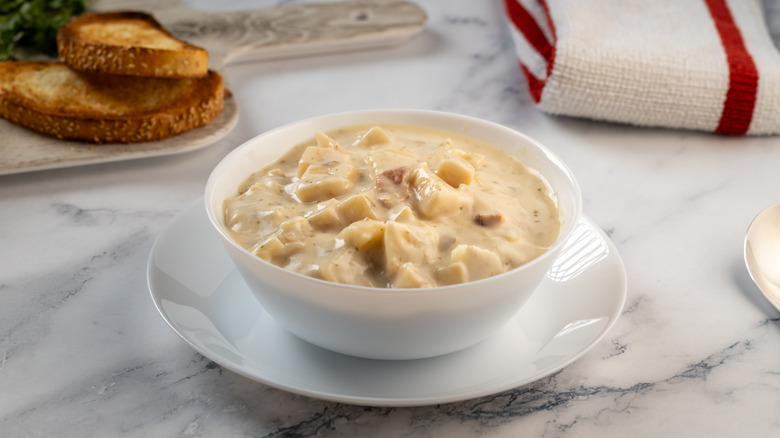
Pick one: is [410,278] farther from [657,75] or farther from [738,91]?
[738,91]

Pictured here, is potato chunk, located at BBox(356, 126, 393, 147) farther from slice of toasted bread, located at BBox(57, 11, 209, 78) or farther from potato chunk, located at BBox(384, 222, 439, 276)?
slice of toasted bread, located at BBox(57, 11, 209, 78)

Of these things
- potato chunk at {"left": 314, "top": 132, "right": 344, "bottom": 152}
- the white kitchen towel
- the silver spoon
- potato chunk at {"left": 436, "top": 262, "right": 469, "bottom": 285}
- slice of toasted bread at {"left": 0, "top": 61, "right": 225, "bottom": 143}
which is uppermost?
potato chunk at {"left": 314, "top": 132, "right": 344, "bottom": 152}

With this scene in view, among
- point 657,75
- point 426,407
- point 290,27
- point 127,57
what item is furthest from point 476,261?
point 290,27

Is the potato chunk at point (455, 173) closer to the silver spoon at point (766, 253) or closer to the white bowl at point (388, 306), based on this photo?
the white bowl at point (388, 306)

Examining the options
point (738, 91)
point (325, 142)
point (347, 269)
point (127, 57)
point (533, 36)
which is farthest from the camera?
point (533, 36)

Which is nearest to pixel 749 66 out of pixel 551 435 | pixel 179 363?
pixel 551 435

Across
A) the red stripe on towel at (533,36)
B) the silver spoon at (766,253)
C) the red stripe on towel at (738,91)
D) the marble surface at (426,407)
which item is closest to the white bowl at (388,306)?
the marble surface at (426,407)

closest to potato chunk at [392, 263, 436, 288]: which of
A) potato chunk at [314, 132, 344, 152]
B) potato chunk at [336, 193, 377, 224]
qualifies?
potato chunk at [336, 193, 377, 224]

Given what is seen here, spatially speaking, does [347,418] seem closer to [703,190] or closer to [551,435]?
[551,435]
